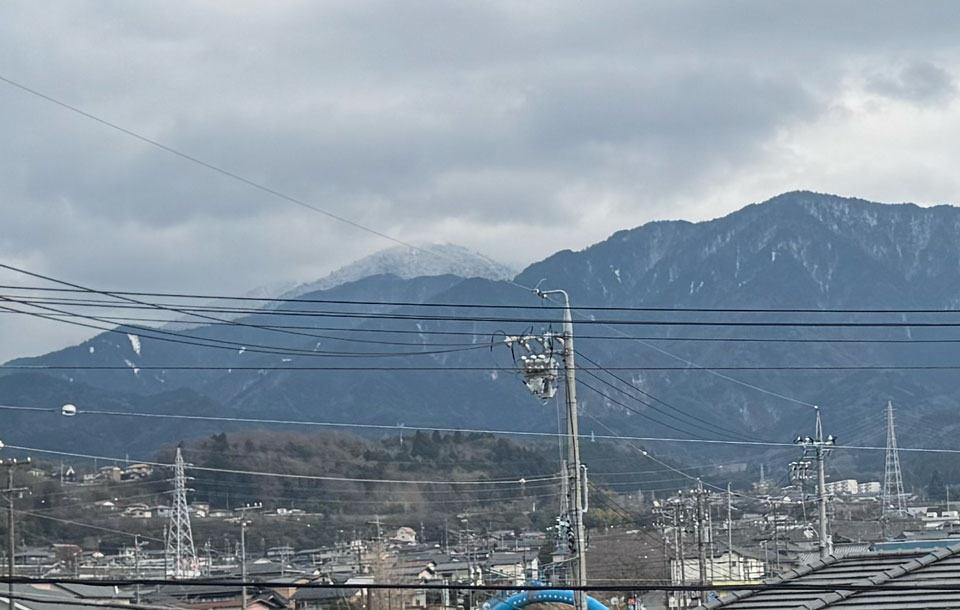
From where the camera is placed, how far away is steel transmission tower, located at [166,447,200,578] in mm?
77750

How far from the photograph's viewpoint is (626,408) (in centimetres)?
19212

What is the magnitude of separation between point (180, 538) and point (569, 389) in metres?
57.2

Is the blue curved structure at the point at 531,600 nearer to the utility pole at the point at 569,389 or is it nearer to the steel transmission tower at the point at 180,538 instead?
the utility pole at the point at 569,389

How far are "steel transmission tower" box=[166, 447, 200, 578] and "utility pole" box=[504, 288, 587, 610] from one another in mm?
48815

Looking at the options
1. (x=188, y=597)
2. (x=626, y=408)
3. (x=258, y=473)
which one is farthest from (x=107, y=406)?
(x=188, y=597)

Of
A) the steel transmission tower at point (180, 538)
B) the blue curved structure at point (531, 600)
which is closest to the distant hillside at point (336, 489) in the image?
the steel transmission tower at point (180, 538)

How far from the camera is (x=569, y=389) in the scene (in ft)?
88.3

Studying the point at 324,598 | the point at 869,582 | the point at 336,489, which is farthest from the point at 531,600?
the point at 336,489

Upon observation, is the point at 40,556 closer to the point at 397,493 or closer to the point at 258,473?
the point at 258,473

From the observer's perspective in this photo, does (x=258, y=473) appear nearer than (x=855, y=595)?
No

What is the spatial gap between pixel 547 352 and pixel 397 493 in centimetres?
7306

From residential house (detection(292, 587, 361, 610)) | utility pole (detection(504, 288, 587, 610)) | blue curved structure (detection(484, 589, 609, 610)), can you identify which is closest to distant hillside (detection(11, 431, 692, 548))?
residential house (detection(292, 587, 361, 610))

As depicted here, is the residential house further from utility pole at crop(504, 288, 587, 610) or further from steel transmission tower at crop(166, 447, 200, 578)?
utility pole at crop(504, 288, 587, 610)

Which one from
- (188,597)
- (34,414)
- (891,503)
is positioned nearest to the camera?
(188,597)
